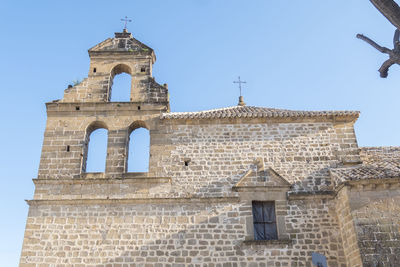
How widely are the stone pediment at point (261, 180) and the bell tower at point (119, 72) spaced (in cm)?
313

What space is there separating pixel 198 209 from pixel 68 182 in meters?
3.47

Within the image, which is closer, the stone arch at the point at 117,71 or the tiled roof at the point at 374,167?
the tiled roof at the point at 374,167

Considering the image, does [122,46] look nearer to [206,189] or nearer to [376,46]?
[206,189]

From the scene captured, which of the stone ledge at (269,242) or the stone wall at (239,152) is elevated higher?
the stone wall at (239,152)

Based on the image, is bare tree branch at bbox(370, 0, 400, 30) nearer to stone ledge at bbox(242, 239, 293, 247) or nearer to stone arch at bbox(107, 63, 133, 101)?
stone ledge at bbox(242, 239, 293, 247)

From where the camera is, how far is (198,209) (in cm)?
1025

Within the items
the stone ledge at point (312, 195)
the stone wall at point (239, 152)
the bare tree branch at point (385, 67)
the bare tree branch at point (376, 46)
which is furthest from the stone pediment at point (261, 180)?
the bare tree branch at point (376, 46)

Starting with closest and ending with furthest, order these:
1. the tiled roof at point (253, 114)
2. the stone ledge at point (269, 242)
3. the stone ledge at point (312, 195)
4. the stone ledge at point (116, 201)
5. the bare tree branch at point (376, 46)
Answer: the bare tree branch at point (376, 46)
the stone ledge at point (269, 242)
the stone ledge at point (116, 201)
the stone ledge at point (312, 195)
the tiled roof at point (253, 114)

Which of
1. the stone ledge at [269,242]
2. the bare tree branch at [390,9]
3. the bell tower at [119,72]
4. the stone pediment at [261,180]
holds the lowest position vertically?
the stone ledge at [269,242]

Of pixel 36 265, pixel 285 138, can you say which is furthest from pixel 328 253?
pixel 36 265

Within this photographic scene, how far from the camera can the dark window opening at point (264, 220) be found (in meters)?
10.1

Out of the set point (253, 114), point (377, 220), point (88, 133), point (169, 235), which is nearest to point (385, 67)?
point (377, 220)

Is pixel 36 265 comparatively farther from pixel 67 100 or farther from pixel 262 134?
pixel 262 134

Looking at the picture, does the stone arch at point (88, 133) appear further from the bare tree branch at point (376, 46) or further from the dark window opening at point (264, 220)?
the bare tree branch at point (376, 46)
